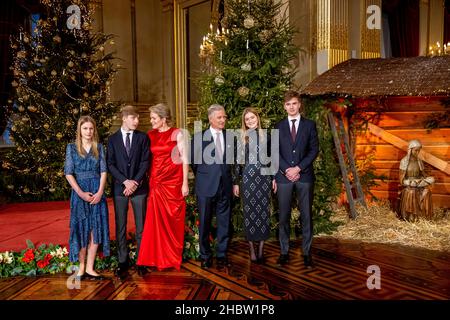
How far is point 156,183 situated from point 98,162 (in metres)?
0.55

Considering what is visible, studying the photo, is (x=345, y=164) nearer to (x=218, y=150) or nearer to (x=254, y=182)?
(x=254, y=182)

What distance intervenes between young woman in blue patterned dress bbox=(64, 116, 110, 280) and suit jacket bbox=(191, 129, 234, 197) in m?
Answer: 0.83

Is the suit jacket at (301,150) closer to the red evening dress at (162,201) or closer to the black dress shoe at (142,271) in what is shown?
the red evening dress at (162,201)

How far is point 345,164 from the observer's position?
20.9 ft

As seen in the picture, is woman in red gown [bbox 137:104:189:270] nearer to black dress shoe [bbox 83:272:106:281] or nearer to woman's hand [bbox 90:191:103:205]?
black dress shoe [bbox 83:272:106:281]

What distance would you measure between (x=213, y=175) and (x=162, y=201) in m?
0.51

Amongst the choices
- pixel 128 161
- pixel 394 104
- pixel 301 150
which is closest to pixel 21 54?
pixel 128 161

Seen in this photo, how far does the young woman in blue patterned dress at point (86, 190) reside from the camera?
388cm

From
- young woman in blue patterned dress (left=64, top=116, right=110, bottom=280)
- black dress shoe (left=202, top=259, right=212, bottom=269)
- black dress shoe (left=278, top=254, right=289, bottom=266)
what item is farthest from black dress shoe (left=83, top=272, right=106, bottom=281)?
black dress shoe (left=278, top=254, right=289, bottom=266)

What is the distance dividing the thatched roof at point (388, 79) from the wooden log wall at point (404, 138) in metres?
0.73

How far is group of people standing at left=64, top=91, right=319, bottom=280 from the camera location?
3945 mm

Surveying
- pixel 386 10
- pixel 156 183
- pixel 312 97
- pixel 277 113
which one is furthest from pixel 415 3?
pixel 156 183

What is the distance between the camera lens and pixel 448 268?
426 centimetres

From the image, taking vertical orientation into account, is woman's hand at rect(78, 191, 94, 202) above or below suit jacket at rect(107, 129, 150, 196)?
below
